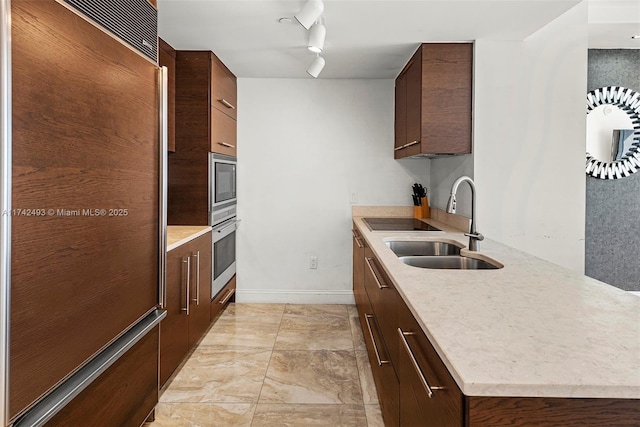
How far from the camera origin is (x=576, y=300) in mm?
1444

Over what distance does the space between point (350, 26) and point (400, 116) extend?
4.36 feet

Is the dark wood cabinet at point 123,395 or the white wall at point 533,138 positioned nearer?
the dark wood cabinet at point 123,395

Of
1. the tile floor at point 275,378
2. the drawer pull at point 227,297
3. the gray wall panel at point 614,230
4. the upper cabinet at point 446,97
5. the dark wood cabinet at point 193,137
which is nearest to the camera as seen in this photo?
the tile floor at point 275,378

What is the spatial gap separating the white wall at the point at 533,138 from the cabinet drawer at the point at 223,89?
6.38 ft

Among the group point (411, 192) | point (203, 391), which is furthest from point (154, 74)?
point (411, 192)

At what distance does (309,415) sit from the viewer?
7.97ft

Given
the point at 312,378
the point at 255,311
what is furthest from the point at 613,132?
the point at 255,311

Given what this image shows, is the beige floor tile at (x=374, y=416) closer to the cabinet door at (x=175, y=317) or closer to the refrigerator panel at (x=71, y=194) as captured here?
the cabinet door at (x=175, y=317)

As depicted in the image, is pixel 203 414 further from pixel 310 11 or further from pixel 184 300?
pixel 310 11

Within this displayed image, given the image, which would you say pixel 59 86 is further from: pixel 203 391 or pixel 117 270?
pixel 203 391

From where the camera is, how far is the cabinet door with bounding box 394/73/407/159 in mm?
3887

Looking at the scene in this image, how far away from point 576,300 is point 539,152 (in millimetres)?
1973

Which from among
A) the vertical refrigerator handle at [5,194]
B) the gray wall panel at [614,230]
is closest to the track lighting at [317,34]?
the vertical refrigerator handle at [5,194]

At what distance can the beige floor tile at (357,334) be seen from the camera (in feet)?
11.3
